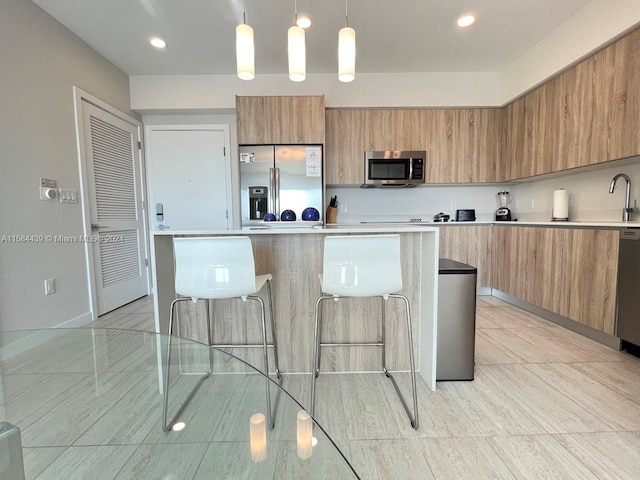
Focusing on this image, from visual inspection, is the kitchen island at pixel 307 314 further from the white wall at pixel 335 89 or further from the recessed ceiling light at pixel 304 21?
the white wall at pixel 335 89

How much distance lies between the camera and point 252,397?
1170 millimetres

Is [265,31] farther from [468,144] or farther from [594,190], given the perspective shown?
[594,190]

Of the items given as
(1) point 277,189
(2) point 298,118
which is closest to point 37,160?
(1) point 277,189

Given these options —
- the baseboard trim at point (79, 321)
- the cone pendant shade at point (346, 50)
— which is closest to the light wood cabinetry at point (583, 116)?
the cone pendant shade at point (346, 50)

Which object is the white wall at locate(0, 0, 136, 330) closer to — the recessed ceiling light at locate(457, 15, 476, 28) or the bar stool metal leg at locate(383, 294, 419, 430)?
the bar stool metal leg at locate(383, 294, 419, 430)

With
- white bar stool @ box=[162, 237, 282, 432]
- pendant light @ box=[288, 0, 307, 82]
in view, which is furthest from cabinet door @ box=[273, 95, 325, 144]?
white bar stool @ box=[162, 237, 282, 432]

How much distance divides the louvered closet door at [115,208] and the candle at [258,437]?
2.70 m

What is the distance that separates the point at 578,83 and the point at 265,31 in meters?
2.84

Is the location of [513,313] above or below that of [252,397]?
below

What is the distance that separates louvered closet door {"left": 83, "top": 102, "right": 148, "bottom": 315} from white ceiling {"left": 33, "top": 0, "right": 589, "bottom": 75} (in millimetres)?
764

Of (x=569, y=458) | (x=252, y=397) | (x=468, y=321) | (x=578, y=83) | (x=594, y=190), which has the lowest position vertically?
(x=569, y=458)

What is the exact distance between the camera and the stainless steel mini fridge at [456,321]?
1.65 metres

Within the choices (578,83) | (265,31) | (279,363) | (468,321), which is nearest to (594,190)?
(578,83)

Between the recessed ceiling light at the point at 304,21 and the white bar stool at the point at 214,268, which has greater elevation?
the recessed ceiling light at the point at 304,21
